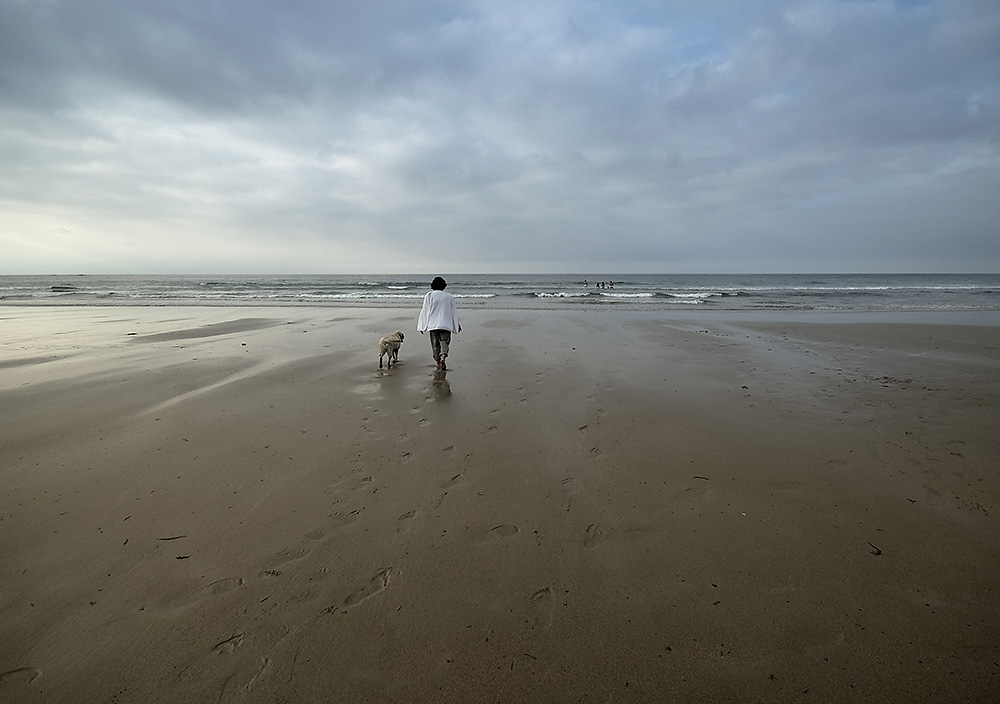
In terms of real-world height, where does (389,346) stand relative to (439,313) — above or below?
below

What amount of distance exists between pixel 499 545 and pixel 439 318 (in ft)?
18.2

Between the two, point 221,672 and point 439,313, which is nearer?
point 221,672

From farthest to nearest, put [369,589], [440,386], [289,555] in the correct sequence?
[440,386] < [289,555] < [369,589]

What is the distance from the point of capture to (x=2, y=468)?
3928mm

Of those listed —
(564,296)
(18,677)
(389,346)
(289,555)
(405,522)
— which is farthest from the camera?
(564,296)

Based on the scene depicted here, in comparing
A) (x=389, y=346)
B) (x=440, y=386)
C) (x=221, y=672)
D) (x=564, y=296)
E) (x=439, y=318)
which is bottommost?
(x=221, y=672)

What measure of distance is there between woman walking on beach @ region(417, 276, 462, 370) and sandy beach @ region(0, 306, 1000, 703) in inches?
75.6

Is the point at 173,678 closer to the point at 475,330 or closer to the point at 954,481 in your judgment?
the point at 954,481

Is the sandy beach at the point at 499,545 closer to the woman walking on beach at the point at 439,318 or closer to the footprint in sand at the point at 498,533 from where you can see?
the footprint in sand at the point at 498,533

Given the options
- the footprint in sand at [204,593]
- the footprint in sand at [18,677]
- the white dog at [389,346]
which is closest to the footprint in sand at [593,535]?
the footprint in sand at [204,593]

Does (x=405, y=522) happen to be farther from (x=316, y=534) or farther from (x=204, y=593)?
(x=204, y=593)

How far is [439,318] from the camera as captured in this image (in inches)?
313

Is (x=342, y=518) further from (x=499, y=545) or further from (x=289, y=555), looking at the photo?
(x=499, y=545)

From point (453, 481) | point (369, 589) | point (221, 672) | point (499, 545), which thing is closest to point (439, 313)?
point (453, 481)
